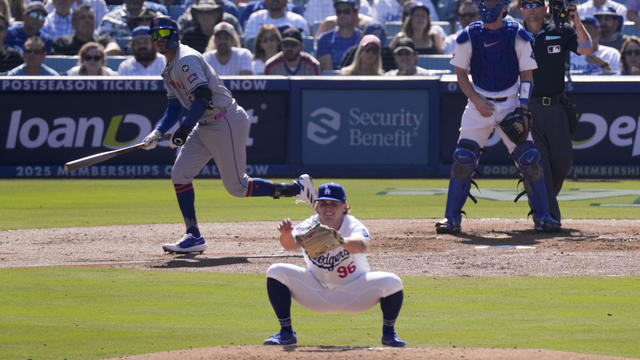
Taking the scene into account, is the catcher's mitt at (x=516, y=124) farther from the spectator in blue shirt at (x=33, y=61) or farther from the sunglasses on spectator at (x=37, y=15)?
the sunglasses on spectator at (x=37, y=15)

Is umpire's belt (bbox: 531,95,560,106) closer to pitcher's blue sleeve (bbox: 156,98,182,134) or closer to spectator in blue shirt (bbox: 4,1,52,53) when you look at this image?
pitcher's blue sleeve (bbox: 156,98,182,134)

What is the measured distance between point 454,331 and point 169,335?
1637 mm

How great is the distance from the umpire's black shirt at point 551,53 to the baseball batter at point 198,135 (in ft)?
10.5

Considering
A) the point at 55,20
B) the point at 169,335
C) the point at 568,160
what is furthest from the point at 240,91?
the point at 169,335

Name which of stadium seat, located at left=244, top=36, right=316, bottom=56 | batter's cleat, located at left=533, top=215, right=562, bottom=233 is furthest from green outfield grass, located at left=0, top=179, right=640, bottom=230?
stadium seat, located at left=244, top=36, right=316, bottom=56

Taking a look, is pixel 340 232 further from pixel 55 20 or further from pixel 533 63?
pixel 55 20

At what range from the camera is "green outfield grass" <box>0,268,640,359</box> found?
6.34m

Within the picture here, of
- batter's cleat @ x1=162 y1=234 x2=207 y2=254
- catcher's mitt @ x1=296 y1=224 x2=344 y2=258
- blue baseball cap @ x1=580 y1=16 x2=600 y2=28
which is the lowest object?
batter's cleat @ x1=162 y1=234 x2=207 y2=254

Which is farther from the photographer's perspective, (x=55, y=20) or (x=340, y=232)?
(x=55, y=20)

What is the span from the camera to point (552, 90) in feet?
39.4

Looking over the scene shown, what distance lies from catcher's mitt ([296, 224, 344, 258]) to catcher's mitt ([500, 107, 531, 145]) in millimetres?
5242

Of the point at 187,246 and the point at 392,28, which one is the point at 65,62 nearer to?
the point at 392,28

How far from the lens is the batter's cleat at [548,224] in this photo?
37.7 ft

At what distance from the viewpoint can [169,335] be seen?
259 inches
